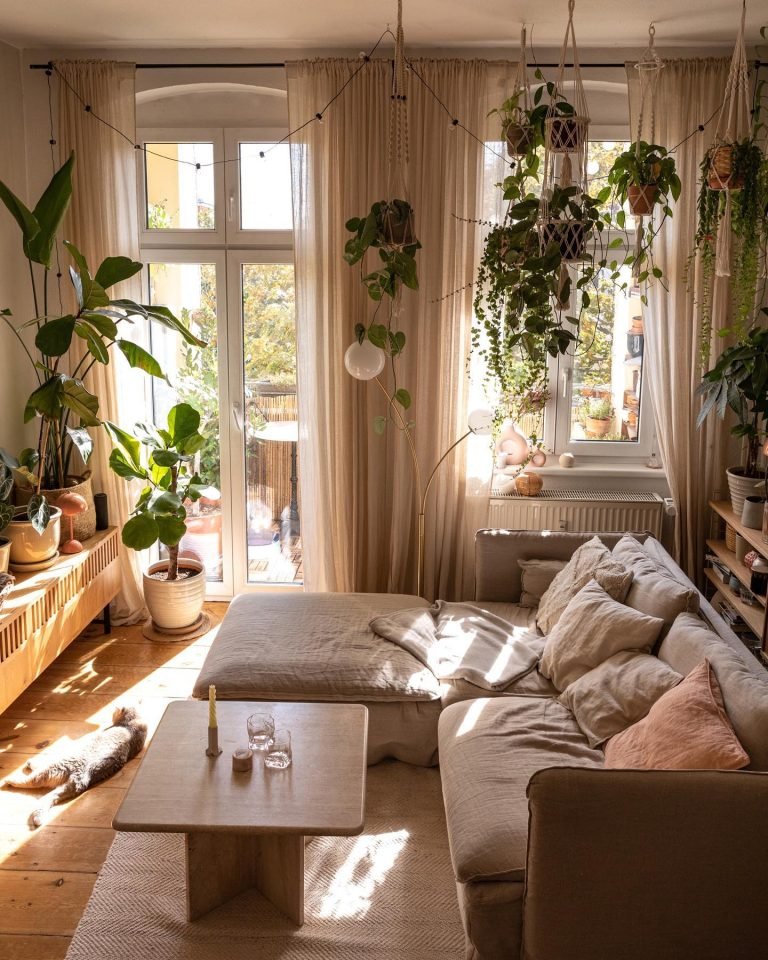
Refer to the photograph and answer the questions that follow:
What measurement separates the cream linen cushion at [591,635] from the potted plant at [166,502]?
6.39 ft

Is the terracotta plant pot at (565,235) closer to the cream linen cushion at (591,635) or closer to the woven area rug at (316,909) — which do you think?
the cream linen cushion at (591,635)

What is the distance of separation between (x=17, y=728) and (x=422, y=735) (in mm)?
1724

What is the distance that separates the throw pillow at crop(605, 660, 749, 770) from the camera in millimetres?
2375

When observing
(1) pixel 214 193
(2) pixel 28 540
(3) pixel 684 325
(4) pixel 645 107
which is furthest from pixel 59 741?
(4) pixel 645 107

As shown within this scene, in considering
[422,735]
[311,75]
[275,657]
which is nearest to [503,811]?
[422,735]

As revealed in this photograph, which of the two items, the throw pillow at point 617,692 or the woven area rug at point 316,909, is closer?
the woven area rug at point 316,909

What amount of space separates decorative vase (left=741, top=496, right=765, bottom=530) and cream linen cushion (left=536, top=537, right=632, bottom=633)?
0.66 metres

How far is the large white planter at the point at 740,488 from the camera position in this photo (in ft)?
13.3

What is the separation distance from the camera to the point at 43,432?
14.1 feet

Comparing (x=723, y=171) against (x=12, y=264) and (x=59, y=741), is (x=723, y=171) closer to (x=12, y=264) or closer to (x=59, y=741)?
(x=12, y=264)

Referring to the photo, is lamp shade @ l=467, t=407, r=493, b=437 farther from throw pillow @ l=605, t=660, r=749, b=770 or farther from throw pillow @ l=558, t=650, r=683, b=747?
throw pillow @ l=605, t=660, r=749, b=770

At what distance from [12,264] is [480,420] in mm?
2425

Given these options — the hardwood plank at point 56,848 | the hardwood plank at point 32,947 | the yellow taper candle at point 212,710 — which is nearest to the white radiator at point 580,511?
the yellow taper candle at point 212,710

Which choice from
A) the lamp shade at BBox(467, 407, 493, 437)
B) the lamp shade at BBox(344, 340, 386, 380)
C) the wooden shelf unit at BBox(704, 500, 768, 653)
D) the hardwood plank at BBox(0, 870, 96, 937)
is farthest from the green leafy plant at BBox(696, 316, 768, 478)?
the hardwood plank at BBox(0, 870, 96, 937)
